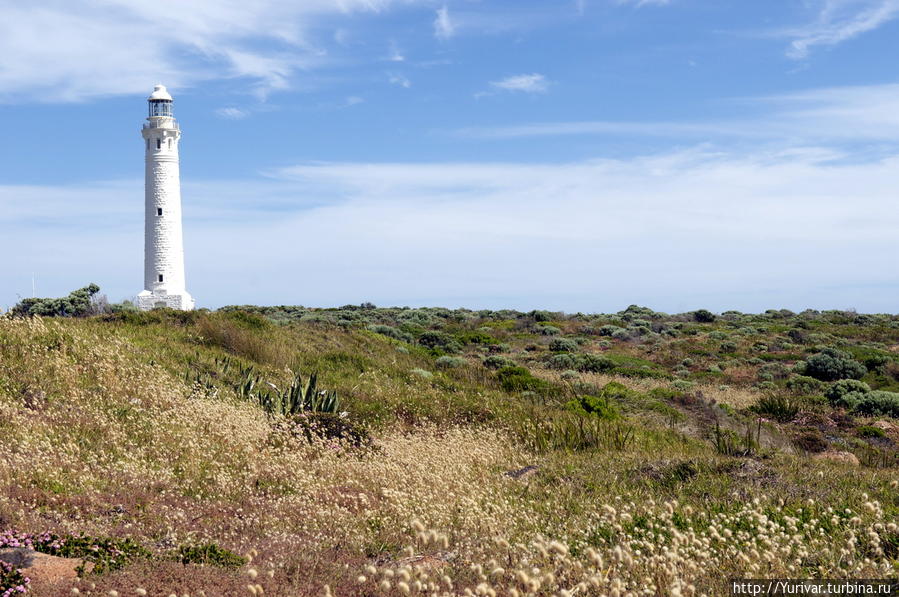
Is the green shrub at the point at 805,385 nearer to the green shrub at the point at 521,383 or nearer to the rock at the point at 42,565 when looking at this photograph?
the green shrub at the point at 521,383

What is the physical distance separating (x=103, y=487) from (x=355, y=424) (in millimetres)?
4982

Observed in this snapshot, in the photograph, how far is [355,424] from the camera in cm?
1257

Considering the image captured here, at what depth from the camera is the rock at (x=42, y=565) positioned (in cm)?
528

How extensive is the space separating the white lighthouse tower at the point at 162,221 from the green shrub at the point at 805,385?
34.3 meters

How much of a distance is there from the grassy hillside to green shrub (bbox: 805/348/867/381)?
6140 millimetres

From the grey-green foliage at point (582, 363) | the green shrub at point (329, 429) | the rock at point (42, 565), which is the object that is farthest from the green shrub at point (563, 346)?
the rock at point (42, 565)

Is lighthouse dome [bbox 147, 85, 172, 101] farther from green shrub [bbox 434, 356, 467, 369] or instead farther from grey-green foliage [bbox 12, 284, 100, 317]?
green shrub [bbox 434, 356, 467, 369]

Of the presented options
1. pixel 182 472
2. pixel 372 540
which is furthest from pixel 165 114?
pixel 372 540

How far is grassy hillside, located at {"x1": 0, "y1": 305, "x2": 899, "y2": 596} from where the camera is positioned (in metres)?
5.26

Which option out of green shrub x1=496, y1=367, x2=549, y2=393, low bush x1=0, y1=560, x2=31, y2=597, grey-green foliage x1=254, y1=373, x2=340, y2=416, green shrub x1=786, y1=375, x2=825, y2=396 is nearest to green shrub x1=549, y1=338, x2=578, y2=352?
green shrub x1=786, y1=375, x2=825, y2=396

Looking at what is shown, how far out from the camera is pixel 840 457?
1209 centimetres

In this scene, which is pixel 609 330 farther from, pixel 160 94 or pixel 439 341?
pixel 160 94

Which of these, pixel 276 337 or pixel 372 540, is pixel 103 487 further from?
pixel 276 337

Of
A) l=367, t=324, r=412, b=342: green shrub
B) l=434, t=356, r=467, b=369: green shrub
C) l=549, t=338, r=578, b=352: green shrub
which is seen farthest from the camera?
l=549, t=338, r=578, b=352: green shrub
